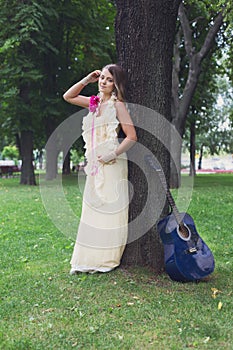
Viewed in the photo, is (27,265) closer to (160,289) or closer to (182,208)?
(160,289)

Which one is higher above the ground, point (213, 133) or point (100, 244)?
point (213, 133)

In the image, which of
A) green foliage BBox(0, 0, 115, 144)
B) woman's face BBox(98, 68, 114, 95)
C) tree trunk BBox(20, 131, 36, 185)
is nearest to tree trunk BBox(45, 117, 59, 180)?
green foliage BBox(0, 0, 115, 144)

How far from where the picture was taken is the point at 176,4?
479cm

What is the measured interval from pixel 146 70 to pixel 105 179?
122cm

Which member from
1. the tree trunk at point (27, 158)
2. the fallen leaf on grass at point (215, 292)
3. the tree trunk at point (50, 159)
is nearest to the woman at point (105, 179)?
the fallen leaf on grass at point (215, 292)

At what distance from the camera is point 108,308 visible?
12.9ft

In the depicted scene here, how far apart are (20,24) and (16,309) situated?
50.0 feet

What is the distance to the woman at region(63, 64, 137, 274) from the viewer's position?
462 centimetres

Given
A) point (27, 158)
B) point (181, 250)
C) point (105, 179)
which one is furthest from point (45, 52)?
point (181, 250)

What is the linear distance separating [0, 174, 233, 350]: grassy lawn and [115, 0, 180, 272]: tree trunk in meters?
0.28

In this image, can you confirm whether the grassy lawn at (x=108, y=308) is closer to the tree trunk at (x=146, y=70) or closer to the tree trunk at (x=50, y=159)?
the tree trunk at (x=146, y=70)

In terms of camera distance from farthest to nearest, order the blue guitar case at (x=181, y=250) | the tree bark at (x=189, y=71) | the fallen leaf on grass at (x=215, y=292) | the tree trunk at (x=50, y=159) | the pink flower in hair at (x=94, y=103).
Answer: the tree trunk at (x=50, y=159) < the tree bark at (x=189, y=71) < the pink flower in hair at (x=94, y=103) < the blue guitar case at (x=181, y=250) < the fallen leaf on grass at (x=215, y=292)

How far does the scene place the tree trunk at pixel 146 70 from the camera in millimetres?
4703

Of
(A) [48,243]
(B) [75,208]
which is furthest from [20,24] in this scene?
(A) [48,243]
